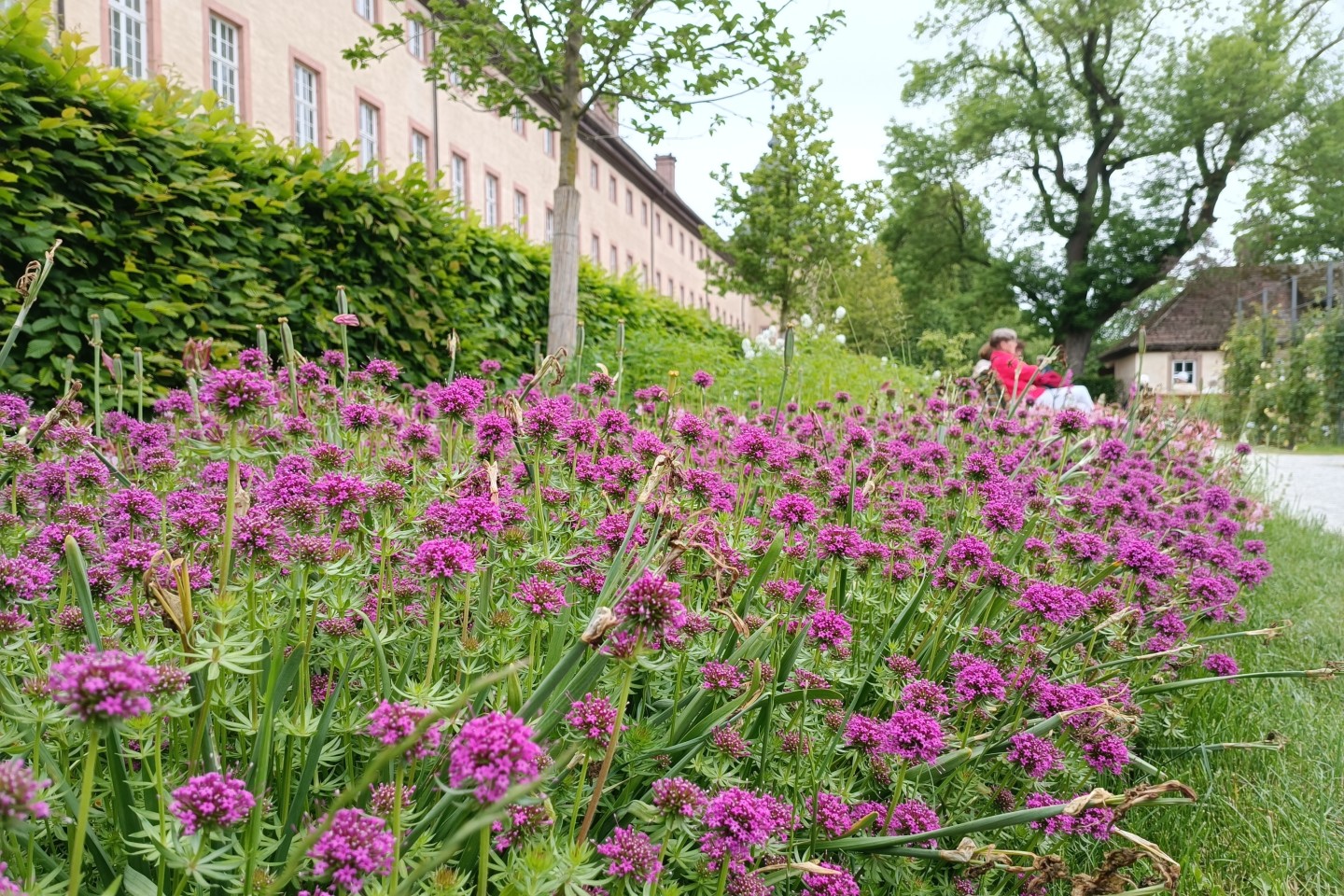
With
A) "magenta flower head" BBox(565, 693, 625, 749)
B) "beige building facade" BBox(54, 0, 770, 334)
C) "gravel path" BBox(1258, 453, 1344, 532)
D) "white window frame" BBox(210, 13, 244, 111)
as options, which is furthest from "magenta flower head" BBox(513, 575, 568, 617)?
"white window frame" BBox(210, 13, 244, 111)

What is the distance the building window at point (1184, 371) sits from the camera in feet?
154

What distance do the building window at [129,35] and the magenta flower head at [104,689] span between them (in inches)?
660

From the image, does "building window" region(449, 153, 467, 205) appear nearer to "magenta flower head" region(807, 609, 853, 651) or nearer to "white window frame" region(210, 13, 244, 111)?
"white window frame" region(210, 13, 244, 111)

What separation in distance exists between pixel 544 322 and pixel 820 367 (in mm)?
4360

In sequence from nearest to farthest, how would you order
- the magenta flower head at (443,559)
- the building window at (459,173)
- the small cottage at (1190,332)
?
the magenta flower head at (443,559)
the building window at (459,173)
the small cottage at (1190,332)

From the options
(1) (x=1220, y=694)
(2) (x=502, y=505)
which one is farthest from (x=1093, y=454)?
(2) (x=502, y=505)

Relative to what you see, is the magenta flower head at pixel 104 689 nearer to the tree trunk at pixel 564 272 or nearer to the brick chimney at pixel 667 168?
the tree trunk at pixel 564 272

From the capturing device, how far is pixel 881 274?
134ft

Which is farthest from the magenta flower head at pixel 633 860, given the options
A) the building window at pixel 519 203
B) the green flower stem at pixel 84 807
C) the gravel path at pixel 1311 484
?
the building window at pixel 519 203

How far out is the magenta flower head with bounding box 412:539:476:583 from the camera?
60.7 inches

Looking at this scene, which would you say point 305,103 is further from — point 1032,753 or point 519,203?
point 1032,753

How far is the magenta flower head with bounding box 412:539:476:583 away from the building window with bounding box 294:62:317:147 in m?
19.7

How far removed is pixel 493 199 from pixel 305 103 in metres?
9.25

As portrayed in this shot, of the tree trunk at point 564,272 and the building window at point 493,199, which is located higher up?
the building window at point 493,199
